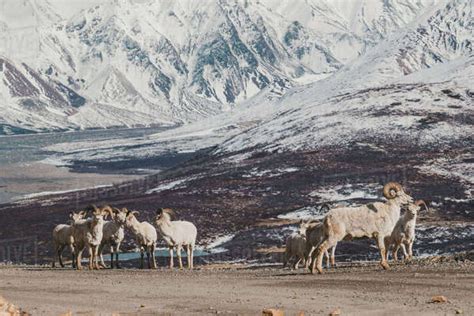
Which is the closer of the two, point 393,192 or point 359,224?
point 359,224

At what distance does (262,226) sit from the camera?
293 feet

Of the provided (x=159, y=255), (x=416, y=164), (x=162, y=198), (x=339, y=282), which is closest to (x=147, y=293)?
(x=339, y=282)

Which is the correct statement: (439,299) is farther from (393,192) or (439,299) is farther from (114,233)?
(114,233)

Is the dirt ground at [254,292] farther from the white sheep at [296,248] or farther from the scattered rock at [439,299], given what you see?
the white sheep at [296,248]

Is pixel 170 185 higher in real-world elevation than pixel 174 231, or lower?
higher

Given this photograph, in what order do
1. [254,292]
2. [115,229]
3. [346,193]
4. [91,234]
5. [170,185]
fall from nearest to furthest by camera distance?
[254,292]
[91,234]
[115,229]
[346,193]
[170,185]

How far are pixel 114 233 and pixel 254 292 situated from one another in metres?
17.5

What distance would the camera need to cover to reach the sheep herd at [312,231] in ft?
103

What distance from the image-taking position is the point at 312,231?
1284 inches

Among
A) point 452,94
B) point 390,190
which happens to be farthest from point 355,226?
point 452,94

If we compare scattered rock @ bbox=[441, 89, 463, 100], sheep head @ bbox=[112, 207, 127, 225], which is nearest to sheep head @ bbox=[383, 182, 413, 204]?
sheep head @ bbox=[112, 207, 127, 225]

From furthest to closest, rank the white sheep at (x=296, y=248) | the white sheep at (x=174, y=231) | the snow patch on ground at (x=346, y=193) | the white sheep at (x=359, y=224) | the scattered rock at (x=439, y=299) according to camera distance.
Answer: the snow patch on ground at (x=346, y=193) < the white sheep at (x=174, y=231) < the white sheep at (x=296, y=248) < the white sheep at (x=359, y=224) < the scattered rock at (x=439, y=299)

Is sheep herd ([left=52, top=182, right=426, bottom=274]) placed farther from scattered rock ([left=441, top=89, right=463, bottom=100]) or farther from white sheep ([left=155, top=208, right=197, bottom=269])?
scattered rock ([left=441, top=89, right=463, bottom=100])

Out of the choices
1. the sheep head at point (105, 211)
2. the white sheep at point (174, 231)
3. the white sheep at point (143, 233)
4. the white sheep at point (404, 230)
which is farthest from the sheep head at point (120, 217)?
the white sheep at point (404, 230)
